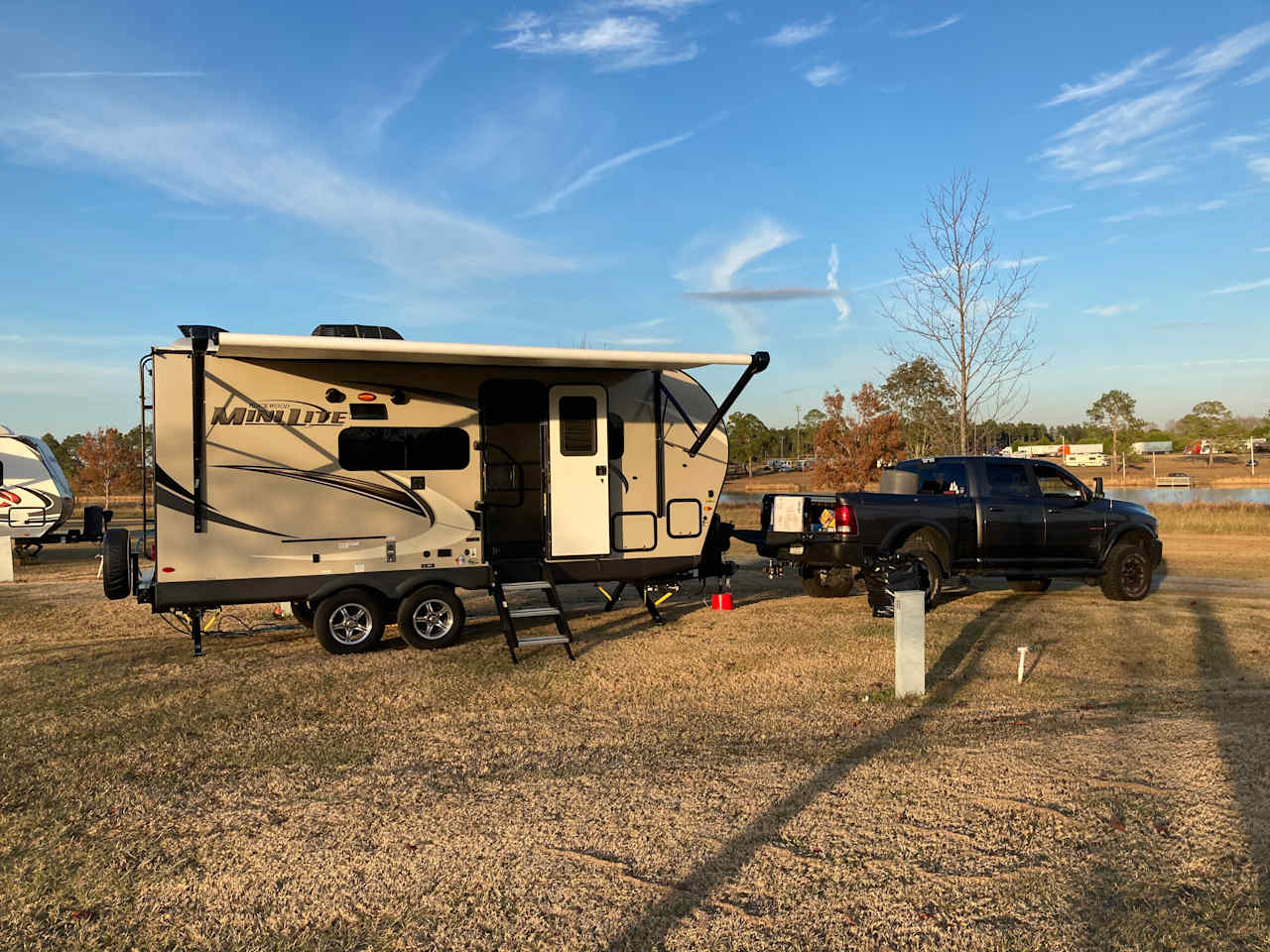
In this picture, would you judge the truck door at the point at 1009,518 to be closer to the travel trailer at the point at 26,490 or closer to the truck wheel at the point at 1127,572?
the truck wheel at the point at 1127,572

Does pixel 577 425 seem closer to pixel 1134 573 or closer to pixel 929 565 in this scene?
pixel 929 565

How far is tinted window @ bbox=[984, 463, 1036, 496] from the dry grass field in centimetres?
253

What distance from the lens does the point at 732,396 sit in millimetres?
9234

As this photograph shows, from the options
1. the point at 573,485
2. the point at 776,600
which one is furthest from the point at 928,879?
the point at 776,600

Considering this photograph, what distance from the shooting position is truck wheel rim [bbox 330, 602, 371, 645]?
8625 millimetres

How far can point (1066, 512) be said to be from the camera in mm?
11219

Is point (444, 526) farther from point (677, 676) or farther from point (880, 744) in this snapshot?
point (880, 744)

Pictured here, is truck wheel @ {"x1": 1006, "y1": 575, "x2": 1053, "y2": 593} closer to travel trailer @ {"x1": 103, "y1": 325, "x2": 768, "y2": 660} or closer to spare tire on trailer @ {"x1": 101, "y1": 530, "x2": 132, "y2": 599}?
travel trailer @ {"x1": 103, "y1": 325, "x2": 768, "y2": 660}

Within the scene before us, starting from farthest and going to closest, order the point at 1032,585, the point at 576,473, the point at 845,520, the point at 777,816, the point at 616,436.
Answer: the point at 1032,585
the point at 845,520
the point at 616,436
the point at 576,473
the point at 777,816

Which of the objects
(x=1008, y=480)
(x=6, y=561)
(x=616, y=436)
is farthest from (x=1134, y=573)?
(x=6, y=561)

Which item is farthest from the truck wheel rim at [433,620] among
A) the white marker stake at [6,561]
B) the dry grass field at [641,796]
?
the white marker stake at [6,561]

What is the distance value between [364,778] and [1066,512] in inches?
371

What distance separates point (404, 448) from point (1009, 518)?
739 cm

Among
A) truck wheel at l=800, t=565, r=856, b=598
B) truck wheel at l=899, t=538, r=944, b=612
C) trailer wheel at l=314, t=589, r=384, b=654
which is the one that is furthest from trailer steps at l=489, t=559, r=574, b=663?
truck wheel at l=899, t=538, r=944, b=612
